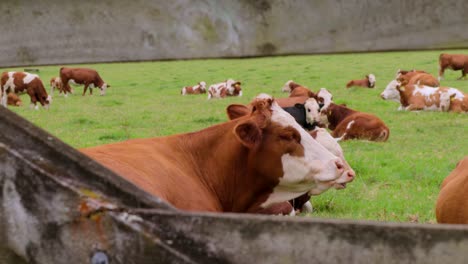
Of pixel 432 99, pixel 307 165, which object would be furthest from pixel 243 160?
pixel 432 99

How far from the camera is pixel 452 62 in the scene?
959 inches

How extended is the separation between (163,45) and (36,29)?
5.63 metres

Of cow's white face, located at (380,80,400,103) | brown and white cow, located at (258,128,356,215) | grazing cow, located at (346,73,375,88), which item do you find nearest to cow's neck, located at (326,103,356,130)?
cow's white face, located at (380,80,400,103)

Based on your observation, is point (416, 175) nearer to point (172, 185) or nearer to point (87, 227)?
point (172, 185)

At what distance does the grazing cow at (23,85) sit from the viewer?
18.8 m

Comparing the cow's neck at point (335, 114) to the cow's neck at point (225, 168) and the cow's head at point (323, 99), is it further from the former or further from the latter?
the cow's neck at point (225, 168)

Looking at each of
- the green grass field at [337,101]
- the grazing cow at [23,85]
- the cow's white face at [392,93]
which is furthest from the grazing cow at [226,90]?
the grazing cow at [23,85]

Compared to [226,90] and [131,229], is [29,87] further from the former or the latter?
[131,229]

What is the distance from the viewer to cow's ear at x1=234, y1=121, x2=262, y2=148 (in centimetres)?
434

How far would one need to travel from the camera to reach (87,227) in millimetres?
1543

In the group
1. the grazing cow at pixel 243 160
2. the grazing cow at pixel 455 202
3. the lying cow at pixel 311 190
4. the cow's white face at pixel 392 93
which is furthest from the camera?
the cow's white face at pixel 392 93

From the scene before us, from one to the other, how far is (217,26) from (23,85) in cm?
1219

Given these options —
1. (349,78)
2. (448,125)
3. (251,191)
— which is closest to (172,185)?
(251,191)

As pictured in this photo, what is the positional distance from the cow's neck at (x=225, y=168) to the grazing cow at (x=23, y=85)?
47.9 ft
